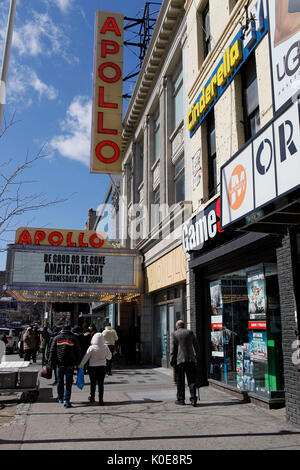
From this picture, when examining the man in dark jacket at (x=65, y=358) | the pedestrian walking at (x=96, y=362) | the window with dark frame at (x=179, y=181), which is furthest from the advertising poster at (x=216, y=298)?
the window with dark frame at (x=179, y=181)

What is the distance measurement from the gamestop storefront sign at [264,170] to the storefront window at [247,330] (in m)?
2.37

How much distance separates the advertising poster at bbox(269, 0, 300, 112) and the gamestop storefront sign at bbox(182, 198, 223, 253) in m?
3.16

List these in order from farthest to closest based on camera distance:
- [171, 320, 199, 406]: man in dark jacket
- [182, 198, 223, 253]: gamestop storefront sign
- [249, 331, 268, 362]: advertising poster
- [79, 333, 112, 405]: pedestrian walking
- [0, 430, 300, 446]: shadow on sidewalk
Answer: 1. [182, 198, 223, 253]: gamestop storefront sign
2. [79, 333, 112, 405]: pedestrian walking
3. [171, 320, 199, 406]: man in dark jacket
4. [249, 331, 268, 362]: advertising poster
5. [0, 430, 300, 446]: shadow on sidewalk

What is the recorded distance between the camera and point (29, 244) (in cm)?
1864

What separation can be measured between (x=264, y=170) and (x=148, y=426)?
4732 mm

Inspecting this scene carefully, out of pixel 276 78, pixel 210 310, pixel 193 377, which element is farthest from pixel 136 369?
pixel 276 78

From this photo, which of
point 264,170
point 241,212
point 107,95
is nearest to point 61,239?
point 107,95

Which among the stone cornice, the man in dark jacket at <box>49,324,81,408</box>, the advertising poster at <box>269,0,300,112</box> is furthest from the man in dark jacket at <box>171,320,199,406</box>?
the stone cornice

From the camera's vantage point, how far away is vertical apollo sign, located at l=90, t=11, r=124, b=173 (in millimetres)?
21078

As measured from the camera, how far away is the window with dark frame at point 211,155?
39.7 feet

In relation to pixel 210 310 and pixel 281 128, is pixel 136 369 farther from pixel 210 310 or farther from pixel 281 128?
pixel 281 128
